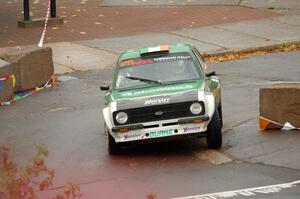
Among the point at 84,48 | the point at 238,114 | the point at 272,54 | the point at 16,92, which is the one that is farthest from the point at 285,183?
the point at 84,48

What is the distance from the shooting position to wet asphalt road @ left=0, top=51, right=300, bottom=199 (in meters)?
8.73

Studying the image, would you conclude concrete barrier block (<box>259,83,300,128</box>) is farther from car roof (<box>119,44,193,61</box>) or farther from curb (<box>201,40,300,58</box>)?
curb (<box>201,40,300,58</box>)

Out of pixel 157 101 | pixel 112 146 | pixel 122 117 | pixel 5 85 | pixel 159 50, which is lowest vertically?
pixel 5 85

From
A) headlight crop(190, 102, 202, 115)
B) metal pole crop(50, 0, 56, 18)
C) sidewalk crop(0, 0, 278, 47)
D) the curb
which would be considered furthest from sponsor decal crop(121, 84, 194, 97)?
metal pole crop(50, 0, 56, 18)

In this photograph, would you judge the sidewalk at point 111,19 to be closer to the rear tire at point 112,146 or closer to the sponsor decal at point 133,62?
the sponsor decal at point 133,62

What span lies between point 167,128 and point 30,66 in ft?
26.4

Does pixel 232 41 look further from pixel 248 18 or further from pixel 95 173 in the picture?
pixel 95 173

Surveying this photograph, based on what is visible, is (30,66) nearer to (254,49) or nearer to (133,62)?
(254,49)

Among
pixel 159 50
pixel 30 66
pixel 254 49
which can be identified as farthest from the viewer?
pixel 254 49

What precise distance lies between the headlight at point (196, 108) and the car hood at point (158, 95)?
83 mm

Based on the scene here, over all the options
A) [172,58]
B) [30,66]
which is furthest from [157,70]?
[30,66]

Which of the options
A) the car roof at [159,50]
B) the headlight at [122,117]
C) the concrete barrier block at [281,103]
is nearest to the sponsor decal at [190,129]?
the headlight at [122,117]

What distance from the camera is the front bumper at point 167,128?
32.3 feet

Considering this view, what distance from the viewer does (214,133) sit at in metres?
10.1
